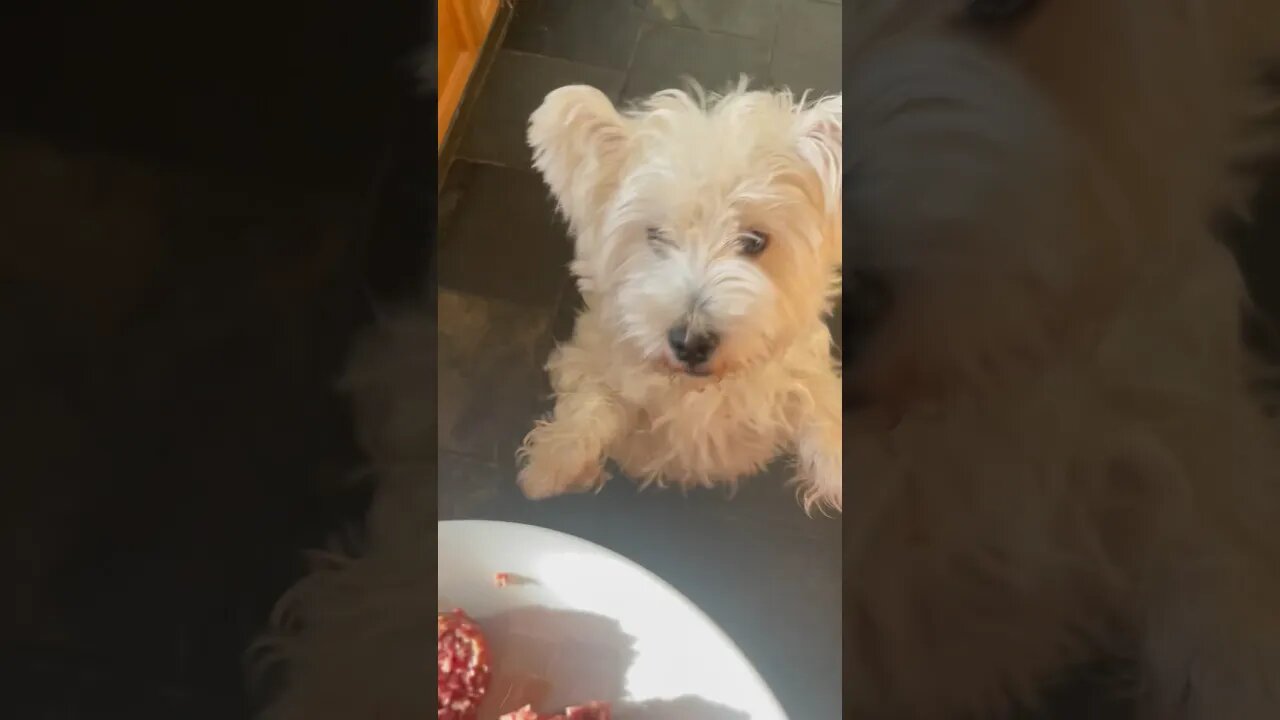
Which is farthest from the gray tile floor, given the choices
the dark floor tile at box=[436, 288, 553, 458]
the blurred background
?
the blurred background

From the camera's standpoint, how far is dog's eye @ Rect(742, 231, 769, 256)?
0.48 meters

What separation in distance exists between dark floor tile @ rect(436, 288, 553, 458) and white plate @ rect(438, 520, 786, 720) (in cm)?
5

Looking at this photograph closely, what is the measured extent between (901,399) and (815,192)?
0.41ft

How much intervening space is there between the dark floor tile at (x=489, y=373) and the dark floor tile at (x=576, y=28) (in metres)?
0.14

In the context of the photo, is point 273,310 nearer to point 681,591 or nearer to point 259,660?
point 259,660

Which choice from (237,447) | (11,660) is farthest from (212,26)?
(11,660)

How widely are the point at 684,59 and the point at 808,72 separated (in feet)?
0.23

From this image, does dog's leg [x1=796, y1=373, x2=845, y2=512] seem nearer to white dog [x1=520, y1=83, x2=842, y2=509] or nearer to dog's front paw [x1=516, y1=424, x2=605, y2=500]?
white dog [x1=520, y1=83, x2=842, y2=509]

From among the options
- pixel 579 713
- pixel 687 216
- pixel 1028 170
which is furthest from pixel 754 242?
pixel 579 713

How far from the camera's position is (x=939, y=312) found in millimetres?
399

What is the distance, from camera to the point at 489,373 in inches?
18.6

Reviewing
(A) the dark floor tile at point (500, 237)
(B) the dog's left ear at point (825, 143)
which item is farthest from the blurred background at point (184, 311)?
(B) the dog's left ear at point (825, 143)

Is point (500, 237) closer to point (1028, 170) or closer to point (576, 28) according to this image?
point (576, 28)

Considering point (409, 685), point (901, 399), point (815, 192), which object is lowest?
point (409, 685)
